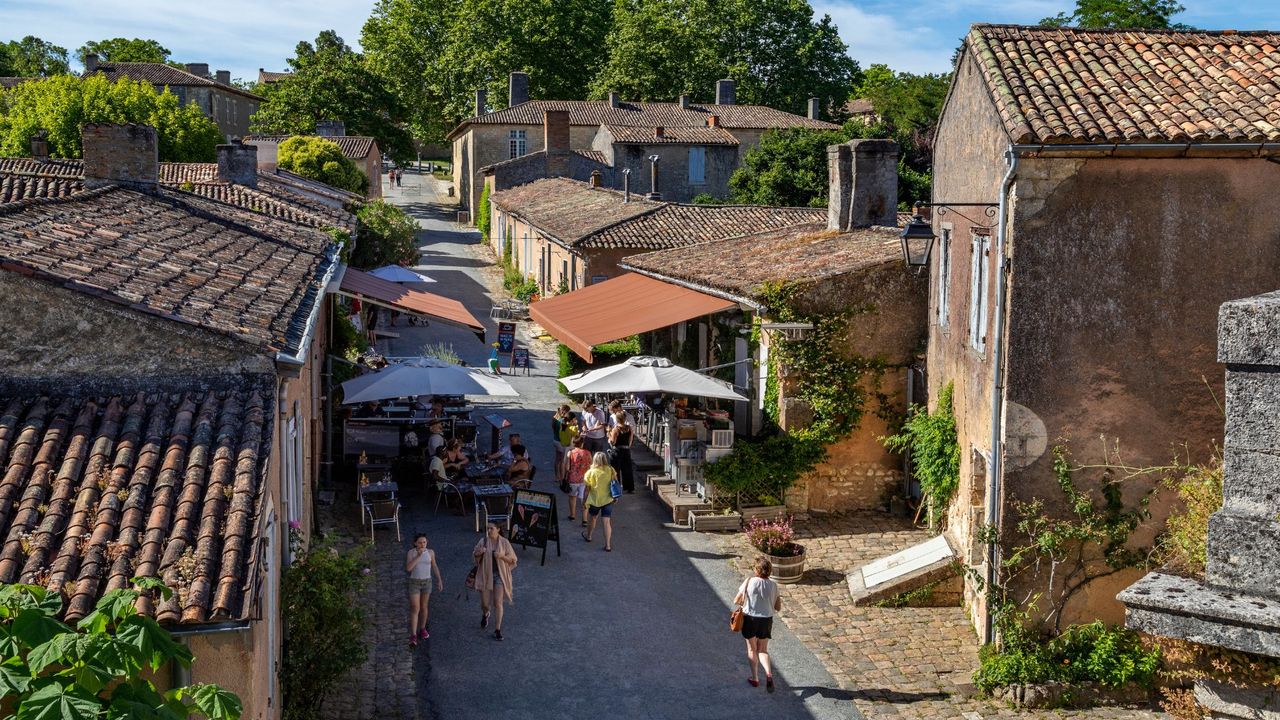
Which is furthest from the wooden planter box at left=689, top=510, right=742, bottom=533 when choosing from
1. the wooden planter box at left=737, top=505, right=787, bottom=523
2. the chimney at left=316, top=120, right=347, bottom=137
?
the chimney at left=316, top=120, right=347, bottom=137

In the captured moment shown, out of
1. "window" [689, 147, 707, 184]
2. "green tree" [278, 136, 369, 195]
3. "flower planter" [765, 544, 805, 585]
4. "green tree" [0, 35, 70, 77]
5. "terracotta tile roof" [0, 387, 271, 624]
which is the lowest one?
"flower planter" [765, 544, 805, 585]

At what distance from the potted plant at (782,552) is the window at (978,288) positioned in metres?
3.52

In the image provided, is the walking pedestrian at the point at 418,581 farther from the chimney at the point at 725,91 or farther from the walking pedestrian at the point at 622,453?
the chimney at the point at 725,91

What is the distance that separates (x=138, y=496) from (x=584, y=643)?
619 cm

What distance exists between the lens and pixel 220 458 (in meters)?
8.63

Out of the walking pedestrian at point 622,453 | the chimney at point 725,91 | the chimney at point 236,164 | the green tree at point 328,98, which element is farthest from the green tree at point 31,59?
the walking pedestrian at point 622,453

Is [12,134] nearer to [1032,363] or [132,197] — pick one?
[132,197]

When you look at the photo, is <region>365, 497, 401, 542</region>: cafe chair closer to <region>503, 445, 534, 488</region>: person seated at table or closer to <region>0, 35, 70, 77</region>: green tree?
<region>503, 445, 534, 488</region>: person seated at table

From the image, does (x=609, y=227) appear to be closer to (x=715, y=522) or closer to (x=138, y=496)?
(x=715, y=522)

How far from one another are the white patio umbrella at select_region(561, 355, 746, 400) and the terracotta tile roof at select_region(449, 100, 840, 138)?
39429 mm

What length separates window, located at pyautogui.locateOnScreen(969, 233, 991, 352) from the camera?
13.9 m

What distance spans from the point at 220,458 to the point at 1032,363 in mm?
8363

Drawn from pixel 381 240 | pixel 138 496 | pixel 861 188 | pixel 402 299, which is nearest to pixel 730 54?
pixel 381 240

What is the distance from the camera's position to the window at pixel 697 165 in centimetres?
5600
